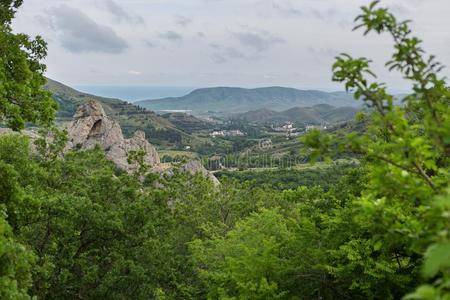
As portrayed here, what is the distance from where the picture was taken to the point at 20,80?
569 inches

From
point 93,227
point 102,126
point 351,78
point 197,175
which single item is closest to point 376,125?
point 351,78

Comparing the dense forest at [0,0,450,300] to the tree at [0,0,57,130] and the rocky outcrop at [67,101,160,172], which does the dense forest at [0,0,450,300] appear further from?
the rocky outcrop at [67,101,160,172]

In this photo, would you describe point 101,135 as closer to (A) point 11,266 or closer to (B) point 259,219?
(B) point 259,219

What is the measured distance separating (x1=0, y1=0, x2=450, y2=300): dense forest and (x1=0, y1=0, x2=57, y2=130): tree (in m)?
0.04

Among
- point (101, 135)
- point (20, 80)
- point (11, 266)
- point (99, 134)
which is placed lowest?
point (101, 135)

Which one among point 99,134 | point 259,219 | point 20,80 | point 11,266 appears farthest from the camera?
point 99,134

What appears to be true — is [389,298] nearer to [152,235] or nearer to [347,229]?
[347,229]

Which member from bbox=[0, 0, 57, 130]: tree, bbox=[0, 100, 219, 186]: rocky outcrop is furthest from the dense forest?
bbox=[0, 100, 219, 186]: rocky outcrop

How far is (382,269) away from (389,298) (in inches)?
54.3

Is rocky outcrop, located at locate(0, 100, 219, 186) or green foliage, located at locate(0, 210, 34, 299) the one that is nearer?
green foliage, located at locate(0, 210, 34, 299)

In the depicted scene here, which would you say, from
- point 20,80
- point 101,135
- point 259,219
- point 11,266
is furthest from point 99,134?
point 11,266

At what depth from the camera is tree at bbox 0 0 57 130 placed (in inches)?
541

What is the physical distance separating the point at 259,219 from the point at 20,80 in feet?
48.6

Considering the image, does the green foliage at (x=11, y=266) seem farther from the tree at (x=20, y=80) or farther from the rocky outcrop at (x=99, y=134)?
the rocky outcrop at (x=99, y=134)
